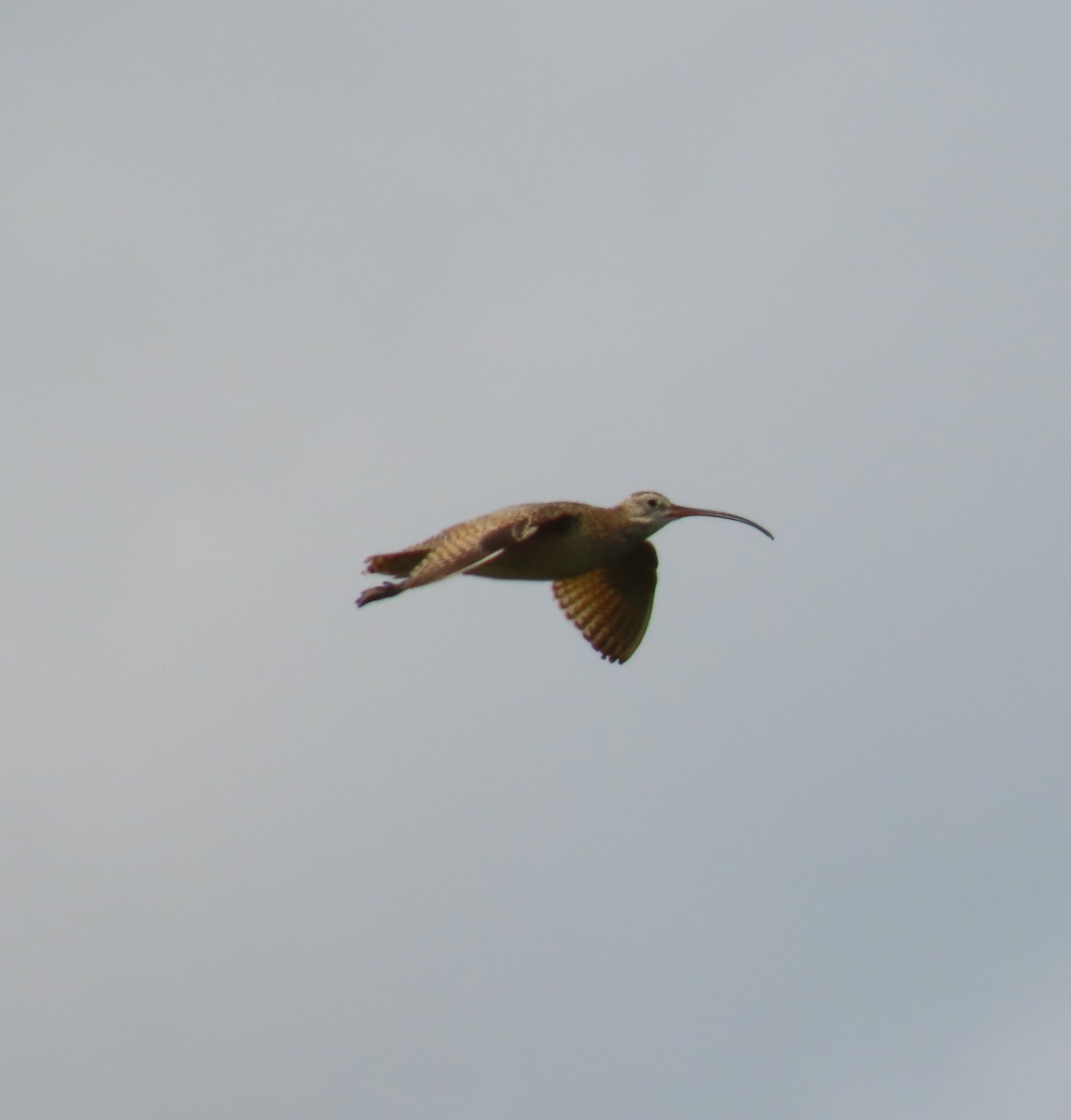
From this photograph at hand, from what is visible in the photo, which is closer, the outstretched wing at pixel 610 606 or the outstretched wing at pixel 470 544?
the outstretched wing at pixel 470 544

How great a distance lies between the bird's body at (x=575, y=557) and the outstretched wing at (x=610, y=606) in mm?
10

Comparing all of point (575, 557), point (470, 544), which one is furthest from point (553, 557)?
point (470, 544)

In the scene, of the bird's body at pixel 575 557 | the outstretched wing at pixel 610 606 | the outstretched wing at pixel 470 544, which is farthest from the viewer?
the outstretched wing at pixel 610 606

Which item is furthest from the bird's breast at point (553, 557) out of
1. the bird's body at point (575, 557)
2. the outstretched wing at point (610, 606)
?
the outstretched wing at point (610, 606)

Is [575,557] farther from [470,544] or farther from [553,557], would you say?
[470,544]

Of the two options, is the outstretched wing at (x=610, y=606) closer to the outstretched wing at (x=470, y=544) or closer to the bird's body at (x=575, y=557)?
the bird's body at (x=575, y=557)

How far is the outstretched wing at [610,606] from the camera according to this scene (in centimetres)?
2386

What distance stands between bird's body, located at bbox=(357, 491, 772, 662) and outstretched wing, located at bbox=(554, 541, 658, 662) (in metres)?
0.01

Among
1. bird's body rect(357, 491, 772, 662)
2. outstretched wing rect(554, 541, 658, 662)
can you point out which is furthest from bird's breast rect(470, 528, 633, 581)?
outstretched wing rect(554, 541, 658, 662)

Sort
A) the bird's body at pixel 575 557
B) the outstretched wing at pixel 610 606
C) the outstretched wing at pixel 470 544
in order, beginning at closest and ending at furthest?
1. the outstretched wing at pixel 470 544
2. the bird's body at pixel 575 557
3. the outstretched wing at pixel 610 606

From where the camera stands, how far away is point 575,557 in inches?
846

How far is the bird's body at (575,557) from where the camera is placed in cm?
2036

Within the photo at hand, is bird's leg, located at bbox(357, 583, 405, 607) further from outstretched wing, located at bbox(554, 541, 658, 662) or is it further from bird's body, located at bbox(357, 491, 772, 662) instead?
outstretched wing, located at bbox(554, 541, 658, 662)

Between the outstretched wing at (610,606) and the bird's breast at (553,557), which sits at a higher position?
the bird's breast at (553,557)
